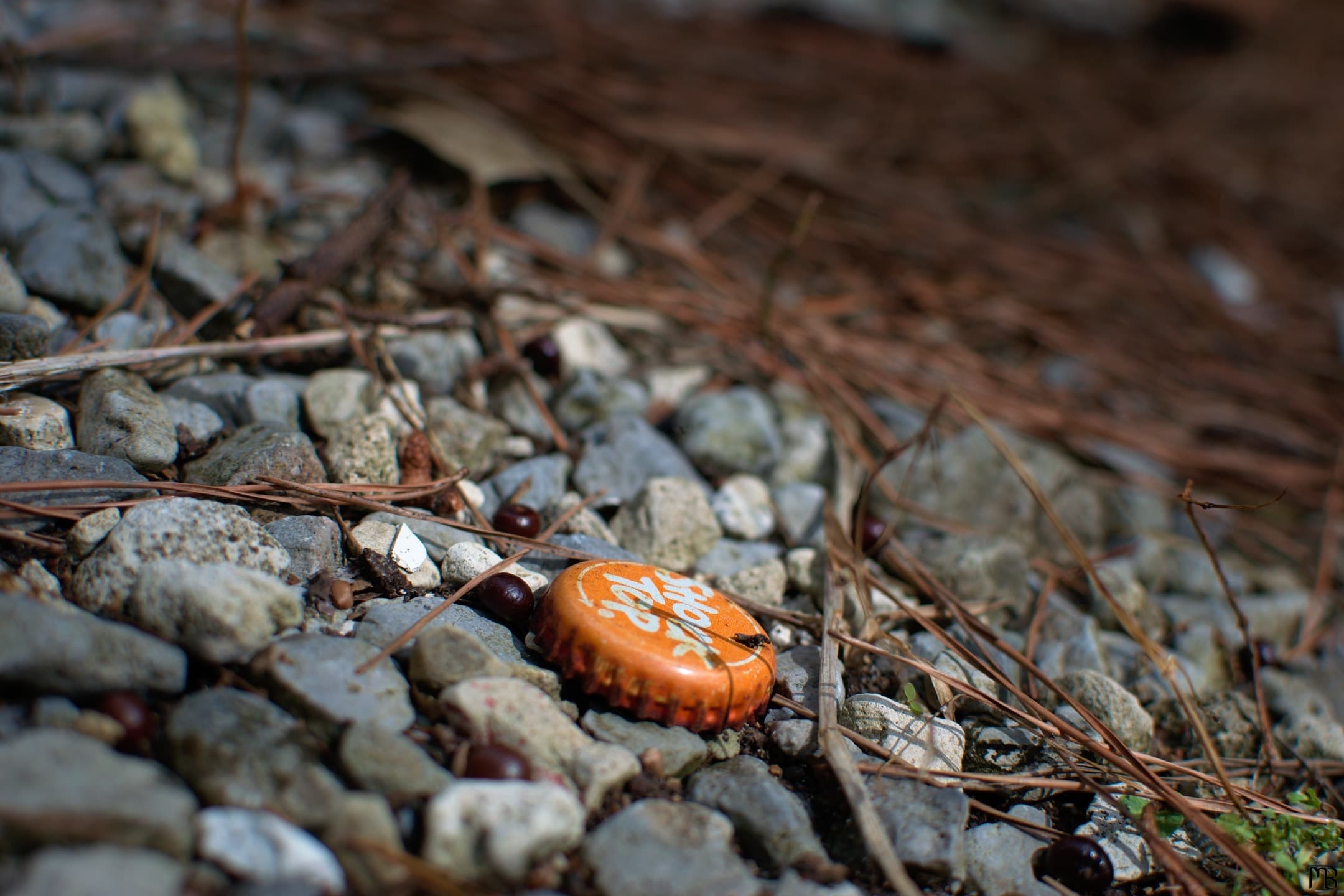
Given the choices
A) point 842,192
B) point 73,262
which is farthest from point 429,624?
point 842,192

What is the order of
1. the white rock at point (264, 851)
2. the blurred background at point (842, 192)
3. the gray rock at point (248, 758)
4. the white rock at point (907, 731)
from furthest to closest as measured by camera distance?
the blurred background at point (842, 192) < the white rock at point (907, 731) < the gray rock at point (248, 758) < the white rock at point (264, 851)

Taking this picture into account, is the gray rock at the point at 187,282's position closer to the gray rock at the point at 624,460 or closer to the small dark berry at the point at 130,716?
the gray rock at the point at 624,460

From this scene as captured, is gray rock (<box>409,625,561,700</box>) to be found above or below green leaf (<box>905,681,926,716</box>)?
above

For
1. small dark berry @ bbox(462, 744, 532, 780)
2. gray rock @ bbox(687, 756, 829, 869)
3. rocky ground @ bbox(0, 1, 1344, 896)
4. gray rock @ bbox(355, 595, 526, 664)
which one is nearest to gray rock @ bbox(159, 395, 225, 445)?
rocky ground @ bbox(0, 1, 1344, 896)

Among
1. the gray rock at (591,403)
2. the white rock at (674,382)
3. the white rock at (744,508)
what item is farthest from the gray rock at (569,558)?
the white rock at (674,382)

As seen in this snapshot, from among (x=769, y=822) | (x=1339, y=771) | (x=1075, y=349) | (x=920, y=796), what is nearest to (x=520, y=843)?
(x=769, y=822)

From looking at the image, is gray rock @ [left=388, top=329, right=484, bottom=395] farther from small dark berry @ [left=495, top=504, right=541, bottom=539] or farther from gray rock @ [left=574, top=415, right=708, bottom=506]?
small dark berry @ [left=495, top=504, right=541, bottom=539]

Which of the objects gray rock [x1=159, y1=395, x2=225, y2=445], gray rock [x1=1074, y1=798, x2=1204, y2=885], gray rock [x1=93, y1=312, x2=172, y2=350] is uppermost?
gray rock [x1=93, y1=312, x2=172, y2=350]

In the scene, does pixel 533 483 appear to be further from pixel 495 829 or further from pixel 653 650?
pixel 495 829
